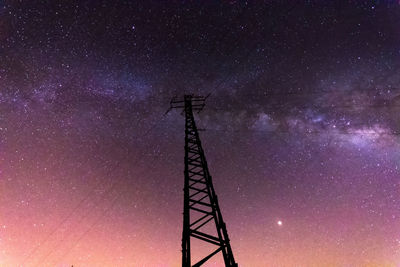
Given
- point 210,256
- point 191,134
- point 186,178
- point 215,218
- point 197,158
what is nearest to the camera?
point 210,256

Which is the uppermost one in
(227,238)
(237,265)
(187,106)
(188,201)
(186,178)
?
(187,106)

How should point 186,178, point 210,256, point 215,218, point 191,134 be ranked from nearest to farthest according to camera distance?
1. point 210,256
2. point 215,218
3. point 186,178
4. point 191,134

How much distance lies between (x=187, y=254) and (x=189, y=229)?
2.99ft

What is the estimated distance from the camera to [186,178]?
13.2 meters

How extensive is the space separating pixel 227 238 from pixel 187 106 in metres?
7.78

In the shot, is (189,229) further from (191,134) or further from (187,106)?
(187,106)

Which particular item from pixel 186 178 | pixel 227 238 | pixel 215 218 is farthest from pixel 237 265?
pixel 186 178

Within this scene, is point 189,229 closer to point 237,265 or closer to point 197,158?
point 237,265

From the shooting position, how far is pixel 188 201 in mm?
12445

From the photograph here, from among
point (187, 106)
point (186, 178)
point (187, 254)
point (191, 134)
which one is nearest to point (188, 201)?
point (186, 178)

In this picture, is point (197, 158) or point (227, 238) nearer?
point (227, 238)

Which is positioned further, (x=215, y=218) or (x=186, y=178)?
(x=186, y=178)

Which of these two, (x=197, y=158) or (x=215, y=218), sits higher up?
(x=197, y=158)

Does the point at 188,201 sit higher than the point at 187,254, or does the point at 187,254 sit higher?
the point at 188,201
